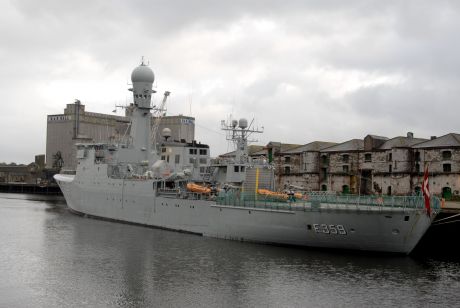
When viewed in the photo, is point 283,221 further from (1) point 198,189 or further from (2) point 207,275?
(1) point 198,189

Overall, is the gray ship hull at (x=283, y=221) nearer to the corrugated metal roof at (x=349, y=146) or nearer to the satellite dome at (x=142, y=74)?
the satellite dome at (x=142, y=74)

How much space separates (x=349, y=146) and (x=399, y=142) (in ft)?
19.7

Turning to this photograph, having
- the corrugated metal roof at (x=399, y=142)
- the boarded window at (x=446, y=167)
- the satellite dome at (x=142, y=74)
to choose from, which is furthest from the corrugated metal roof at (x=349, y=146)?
the satellite dome at (x=142, y=74)

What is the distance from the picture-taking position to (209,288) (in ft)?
64.7

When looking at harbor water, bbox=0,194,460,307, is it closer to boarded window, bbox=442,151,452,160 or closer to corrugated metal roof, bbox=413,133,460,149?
boarded window, bbox=442,151,452,160

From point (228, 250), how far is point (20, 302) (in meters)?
12.2

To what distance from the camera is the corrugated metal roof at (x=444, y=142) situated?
45.5 meters

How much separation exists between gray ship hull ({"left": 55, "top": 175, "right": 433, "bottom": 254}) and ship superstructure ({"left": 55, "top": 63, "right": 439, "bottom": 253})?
0.05 meters

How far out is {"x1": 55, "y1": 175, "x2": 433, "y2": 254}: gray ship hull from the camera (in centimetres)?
2542

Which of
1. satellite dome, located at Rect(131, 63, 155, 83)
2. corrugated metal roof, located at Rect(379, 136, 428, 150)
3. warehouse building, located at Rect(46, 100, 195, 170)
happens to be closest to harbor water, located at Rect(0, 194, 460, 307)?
satellite dome, located at Rect(131, 63, 155, 83)

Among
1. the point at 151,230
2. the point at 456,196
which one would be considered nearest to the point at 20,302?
the point at 151,230

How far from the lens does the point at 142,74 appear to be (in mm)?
44938

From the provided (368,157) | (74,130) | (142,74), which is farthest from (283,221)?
(74,130)

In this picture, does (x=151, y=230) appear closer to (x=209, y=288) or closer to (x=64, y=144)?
(x=209, y=288)
